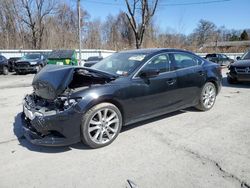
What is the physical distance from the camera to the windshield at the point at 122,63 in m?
4.55

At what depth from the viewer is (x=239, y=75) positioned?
9.21m

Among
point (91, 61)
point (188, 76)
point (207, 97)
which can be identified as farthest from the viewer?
point (91, 61)

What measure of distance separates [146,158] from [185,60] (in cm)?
273

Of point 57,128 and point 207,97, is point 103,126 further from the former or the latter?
point 207,97

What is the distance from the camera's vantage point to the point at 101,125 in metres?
3.95

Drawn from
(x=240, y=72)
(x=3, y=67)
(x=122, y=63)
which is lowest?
(x=3, y=67)

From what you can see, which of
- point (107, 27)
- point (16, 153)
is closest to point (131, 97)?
point (16, 153)

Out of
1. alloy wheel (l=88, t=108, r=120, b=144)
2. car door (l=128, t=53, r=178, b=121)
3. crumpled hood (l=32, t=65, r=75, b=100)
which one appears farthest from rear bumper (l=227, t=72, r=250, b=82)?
crumpled hood (l=32, t=65, r=75, b=100)

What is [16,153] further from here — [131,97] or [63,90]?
[131,97]

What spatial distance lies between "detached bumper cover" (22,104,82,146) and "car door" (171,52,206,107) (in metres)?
2.39

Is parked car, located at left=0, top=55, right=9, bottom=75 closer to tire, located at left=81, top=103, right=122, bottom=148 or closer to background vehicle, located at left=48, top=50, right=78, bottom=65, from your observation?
background vehicle, located at left=48, top=50, right=78, bottom=65

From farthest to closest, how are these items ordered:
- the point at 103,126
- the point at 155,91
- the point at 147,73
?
1. the point at 155,91
2. the point at 147,73
3. the point at 103,126

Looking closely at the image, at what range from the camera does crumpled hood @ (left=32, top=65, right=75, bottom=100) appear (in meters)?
3.81

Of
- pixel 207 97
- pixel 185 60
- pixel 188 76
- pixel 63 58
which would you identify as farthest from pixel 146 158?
pixel 63 58
